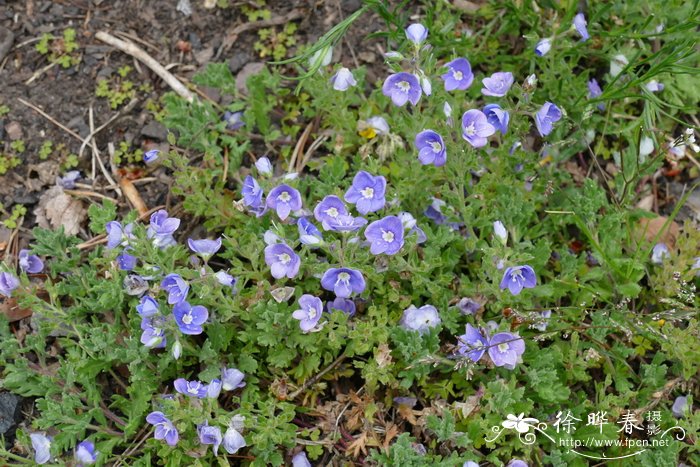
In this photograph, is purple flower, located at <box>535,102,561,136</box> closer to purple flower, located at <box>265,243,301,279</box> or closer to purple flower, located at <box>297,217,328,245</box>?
purple flower, located at <box>297,217,328,245</box>

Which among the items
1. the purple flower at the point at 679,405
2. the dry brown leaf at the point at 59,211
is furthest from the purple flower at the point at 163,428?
the purple flower at the point at 679,405

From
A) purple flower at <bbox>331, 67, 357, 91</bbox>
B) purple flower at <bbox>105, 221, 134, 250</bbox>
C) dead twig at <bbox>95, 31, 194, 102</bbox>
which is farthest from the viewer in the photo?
dead twig at <bbox>95, 31, 194, 102</bbox>

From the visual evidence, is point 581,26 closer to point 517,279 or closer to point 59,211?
point 517,279

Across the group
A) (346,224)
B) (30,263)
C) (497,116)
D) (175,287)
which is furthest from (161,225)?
(497,116)

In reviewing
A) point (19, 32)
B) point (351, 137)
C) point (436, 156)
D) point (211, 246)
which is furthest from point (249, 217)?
point (19, 32)

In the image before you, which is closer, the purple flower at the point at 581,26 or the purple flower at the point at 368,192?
the purple flower at the point at 368,192

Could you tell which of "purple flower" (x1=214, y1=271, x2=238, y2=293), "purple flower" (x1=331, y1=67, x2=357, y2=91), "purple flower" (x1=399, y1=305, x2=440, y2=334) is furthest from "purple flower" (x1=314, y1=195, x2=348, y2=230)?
"purple flower" (x1=331, y1=67, x2=357, y2=91)

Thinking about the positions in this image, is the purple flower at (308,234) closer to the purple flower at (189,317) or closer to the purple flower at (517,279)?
the purple flower at (189,317)
